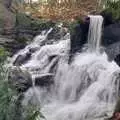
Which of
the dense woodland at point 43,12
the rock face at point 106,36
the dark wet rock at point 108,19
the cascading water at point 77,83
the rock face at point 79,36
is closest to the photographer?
the cascading water at point 77,83

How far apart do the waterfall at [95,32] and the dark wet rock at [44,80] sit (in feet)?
6.21

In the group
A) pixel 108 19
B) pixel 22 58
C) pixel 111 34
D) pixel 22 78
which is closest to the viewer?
pixel 22 78

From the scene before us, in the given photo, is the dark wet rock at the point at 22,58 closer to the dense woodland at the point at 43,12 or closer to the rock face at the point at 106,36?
the dense woodland at the point at 43,12

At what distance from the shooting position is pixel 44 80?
1191cm

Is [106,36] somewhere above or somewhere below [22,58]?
above

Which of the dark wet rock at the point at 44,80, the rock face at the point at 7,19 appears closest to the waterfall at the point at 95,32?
the dark wet rock at the point at 44,80

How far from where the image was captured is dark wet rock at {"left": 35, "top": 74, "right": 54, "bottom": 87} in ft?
38.7

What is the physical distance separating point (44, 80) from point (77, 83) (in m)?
0.90

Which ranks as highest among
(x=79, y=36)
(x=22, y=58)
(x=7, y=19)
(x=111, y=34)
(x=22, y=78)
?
(x=7, y=19)

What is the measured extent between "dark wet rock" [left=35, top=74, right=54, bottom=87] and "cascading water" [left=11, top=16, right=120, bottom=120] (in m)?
0.11

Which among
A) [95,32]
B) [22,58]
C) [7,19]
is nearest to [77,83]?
[95,32]

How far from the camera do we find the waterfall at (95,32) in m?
13.1

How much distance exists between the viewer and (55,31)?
14742 millimetres

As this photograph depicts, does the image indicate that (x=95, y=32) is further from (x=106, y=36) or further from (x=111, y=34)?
(x=111, y=34)
